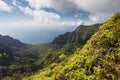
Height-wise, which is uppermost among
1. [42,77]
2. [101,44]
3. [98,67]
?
[101,44]

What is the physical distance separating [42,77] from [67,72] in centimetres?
604

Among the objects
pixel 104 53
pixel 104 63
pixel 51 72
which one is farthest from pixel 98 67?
pixel 51 72

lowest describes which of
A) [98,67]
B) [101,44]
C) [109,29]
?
[98,67]

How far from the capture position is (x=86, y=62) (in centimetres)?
2819

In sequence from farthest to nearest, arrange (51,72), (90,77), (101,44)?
(51,72) → (101,44) → (90,77)

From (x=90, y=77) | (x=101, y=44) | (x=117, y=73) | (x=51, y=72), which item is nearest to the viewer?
(x=90, y=77)

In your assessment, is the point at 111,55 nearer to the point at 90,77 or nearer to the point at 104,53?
the point at 104,53

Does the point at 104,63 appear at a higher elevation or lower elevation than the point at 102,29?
lower

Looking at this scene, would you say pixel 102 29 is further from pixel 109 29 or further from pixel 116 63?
pixel 116 63

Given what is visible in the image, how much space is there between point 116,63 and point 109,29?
20.8 feet

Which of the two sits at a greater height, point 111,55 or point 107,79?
point 111,55

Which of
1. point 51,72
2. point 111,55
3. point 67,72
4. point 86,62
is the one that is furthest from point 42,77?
point 111,55

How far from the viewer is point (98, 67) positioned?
27109 millimetres

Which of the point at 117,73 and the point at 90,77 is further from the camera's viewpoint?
the point at 117,73
